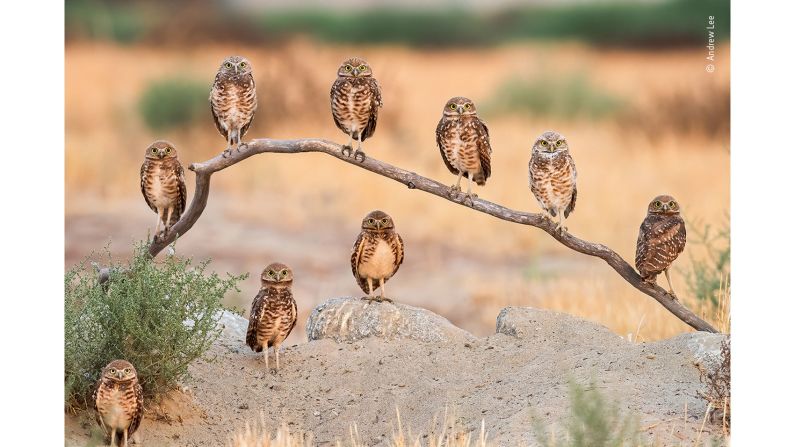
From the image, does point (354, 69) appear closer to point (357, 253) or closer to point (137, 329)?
point (357, 253)

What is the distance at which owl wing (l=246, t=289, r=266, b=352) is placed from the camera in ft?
24.5

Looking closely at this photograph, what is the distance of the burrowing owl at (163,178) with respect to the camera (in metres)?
7.42

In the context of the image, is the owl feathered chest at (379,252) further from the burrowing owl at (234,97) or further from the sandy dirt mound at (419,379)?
the burrowing owl at (234,97)

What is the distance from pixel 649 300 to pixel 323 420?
4.14 metres

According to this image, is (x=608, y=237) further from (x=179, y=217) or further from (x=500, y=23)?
(x=500, y=23)

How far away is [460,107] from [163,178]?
6.03 ft

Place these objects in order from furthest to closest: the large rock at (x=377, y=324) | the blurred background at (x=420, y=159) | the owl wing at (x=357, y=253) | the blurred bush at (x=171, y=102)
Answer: the blurred bush at (x=171, y=102) → the blurred background at (x=420, y=159) → the large rock at (x=377, y=324) → the owl wing at (x=357, y=253)

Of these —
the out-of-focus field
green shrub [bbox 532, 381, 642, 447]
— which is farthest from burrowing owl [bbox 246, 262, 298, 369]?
the out-of-focus field

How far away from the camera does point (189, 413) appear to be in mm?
7270

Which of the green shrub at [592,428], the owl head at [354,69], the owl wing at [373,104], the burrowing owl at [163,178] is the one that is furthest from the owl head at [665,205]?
the burrowing owl at [163,178]

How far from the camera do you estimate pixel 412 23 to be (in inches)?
1499

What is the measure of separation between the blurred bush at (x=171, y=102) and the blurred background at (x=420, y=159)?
1.5 inches

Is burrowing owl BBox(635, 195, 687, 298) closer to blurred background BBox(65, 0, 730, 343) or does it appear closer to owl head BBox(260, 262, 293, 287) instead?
blurred background BBox(65, 0, 730, 343)

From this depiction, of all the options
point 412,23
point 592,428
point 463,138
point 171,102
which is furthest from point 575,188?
point 412,23
